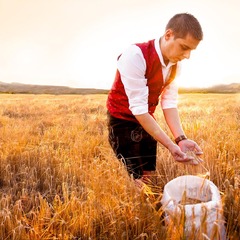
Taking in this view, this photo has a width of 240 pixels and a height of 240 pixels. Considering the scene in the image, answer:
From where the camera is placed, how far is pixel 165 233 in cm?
176

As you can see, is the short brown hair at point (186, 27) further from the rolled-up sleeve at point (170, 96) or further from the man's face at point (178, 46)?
the rolled-up sleeve at point (170, 96)

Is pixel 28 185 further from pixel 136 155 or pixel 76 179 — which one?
pixel 136 155

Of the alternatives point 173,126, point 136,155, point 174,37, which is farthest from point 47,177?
point 174,37

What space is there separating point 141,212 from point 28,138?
3079 millimetres

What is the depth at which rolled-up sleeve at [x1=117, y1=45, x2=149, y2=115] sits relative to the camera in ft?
7.31

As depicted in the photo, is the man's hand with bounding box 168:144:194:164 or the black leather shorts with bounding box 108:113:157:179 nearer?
the man's hand with bounding box 168:144:194:164

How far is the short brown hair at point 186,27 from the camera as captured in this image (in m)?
2.11

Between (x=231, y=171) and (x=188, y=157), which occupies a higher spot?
(x=188, y=157)

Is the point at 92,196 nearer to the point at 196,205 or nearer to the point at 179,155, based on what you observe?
the point at 179,155

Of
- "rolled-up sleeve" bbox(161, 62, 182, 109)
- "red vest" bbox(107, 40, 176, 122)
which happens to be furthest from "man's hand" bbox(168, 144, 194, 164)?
"rolled-up sleeve" bbox(161, 62, 182, 109)

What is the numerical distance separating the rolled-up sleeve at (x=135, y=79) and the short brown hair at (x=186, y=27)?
10.7 inches

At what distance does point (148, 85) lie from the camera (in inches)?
96.0

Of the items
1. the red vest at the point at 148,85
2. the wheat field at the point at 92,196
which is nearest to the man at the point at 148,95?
the red vest at the point at 148,85

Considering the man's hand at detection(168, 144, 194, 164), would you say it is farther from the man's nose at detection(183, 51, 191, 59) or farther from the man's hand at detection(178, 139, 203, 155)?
the man's nose at detection(183, 51, 191, 59)
